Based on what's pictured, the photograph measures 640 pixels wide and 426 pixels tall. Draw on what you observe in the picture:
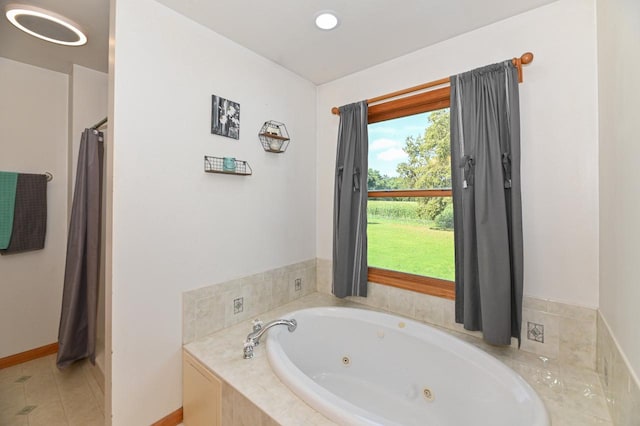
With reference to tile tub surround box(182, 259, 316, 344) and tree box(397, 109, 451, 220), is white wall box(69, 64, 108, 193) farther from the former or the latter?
tree box(397, 109, 451, 220)

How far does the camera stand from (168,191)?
151 centimetres

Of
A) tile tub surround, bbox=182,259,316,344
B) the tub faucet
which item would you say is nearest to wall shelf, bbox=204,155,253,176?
tile tub surround, bbox=182,259,316,344

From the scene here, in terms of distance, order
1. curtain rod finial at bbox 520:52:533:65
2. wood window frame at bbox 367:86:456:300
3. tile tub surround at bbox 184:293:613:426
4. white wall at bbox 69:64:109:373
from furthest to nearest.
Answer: white wall at bbox 69:64:109:373 < wood window frame at bbox 367:86:456:300 < curtain rod finial at bbox 520:52:533:65 < tile tub surround at bbox 184:293:613:426

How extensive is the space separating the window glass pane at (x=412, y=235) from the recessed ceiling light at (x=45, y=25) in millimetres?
2353

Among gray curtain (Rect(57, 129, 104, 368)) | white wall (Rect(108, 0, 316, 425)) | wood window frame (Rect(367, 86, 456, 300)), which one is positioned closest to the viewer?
white wall (Rect(108, 0, 316, 425))

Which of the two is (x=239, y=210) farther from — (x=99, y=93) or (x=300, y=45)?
(x=99, y=93)

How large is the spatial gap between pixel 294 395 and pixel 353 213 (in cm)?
133

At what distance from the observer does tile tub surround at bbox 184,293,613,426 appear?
1059mm

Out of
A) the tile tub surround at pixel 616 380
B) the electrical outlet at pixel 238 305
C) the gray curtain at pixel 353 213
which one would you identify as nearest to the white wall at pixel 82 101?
the electrical outlet at pixel 238 305

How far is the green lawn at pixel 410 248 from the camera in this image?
1884 mm

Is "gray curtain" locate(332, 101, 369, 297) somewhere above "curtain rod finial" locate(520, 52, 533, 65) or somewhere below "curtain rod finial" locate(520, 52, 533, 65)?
below

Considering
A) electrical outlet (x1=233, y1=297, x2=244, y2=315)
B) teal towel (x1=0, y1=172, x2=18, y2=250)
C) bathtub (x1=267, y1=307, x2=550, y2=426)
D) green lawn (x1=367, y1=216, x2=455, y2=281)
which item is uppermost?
teal towel (x1=0, y1=172, x2=18, y2=250)

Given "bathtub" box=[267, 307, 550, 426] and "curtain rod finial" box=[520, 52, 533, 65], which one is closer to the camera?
"bathtub" box=[267, 307, 550, 426]

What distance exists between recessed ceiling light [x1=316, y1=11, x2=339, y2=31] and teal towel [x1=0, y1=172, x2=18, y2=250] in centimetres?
262
